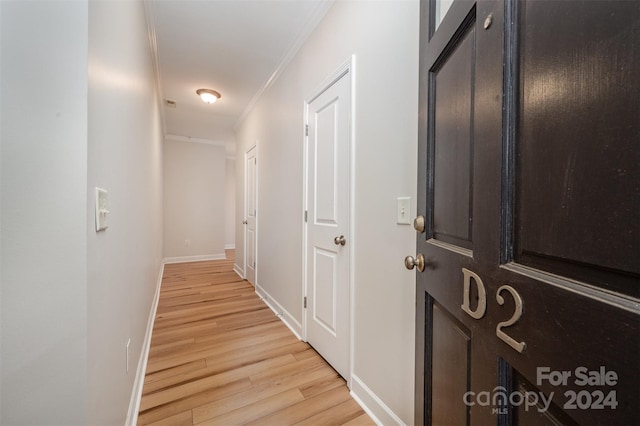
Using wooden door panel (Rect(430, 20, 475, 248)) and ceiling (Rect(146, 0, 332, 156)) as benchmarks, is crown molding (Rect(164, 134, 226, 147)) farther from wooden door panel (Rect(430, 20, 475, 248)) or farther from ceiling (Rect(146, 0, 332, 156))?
wooden door panel (Rect(430, 20, 475, 248))

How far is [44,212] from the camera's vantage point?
67 cm

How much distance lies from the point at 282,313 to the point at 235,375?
96cm

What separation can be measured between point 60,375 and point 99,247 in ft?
1.19

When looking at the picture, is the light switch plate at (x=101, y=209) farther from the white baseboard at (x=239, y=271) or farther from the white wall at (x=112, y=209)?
the white baseboard at (x=239, y=271)

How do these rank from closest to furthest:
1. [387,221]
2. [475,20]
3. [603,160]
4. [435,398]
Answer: [603,160]
[475,20]
[435,398]
[387,221]

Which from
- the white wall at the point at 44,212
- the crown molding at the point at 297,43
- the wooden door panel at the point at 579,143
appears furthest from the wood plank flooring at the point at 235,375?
the crown molding at the point at 297,43

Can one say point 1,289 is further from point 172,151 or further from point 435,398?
point 172,151

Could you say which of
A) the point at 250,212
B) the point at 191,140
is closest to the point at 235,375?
the point at 250,212

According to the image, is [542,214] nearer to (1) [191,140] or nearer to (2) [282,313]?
(2) [282,313]

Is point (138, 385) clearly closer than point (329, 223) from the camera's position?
Yes

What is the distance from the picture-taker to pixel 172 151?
5.32 m

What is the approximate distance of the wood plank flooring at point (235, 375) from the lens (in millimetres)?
1412

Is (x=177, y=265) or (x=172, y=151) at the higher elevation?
(x=172, y=151)

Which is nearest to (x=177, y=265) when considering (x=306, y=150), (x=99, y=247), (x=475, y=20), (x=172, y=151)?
(x=172, y=151)
